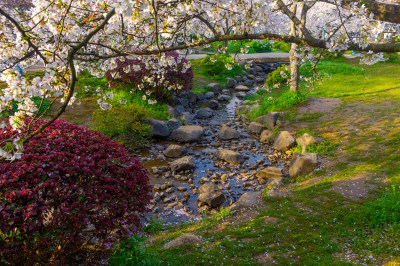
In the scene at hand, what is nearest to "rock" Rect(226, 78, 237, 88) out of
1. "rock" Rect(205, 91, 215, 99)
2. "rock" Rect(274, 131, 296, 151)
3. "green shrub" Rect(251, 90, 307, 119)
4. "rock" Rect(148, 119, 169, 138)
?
"rock" Rect(205, 91, 215, 99)

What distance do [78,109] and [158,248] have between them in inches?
370

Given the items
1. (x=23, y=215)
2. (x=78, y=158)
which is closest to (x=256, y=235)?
(x=78, y=158)

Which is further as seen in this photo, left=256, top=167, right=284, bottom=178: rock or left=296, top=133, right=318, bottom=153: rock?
left=296, top=133, right=318, bottom=153: rock

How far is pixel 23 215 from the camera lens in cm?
293

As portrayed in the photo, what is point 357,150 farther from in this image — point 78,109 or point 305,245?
point 78,109

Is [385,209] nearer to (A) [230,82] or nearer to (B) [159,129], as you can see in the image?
(B) [159,129]

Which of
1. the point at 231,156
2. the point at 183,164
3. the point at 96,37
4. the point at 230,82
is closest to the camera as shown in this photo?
the point at 96,37

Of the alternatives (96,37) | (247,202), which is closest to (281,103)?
(247,202)

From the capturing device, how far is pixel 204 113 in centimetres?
1401

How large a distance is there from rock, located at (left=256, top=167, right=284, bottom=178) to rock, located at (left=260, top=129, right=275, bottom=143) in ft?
8.56

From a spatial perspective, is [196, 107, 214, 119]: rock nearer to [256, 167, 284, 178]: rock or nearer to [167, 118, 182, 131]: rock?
[167, 118, 182, 131]: rock

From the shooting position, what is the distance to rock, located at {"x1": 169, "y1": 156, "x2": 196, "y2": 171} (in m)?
8.75

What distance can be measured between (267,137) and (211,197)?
15.4 feet

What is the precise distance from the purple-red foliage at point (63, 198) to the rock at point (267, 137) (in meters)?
7.64
